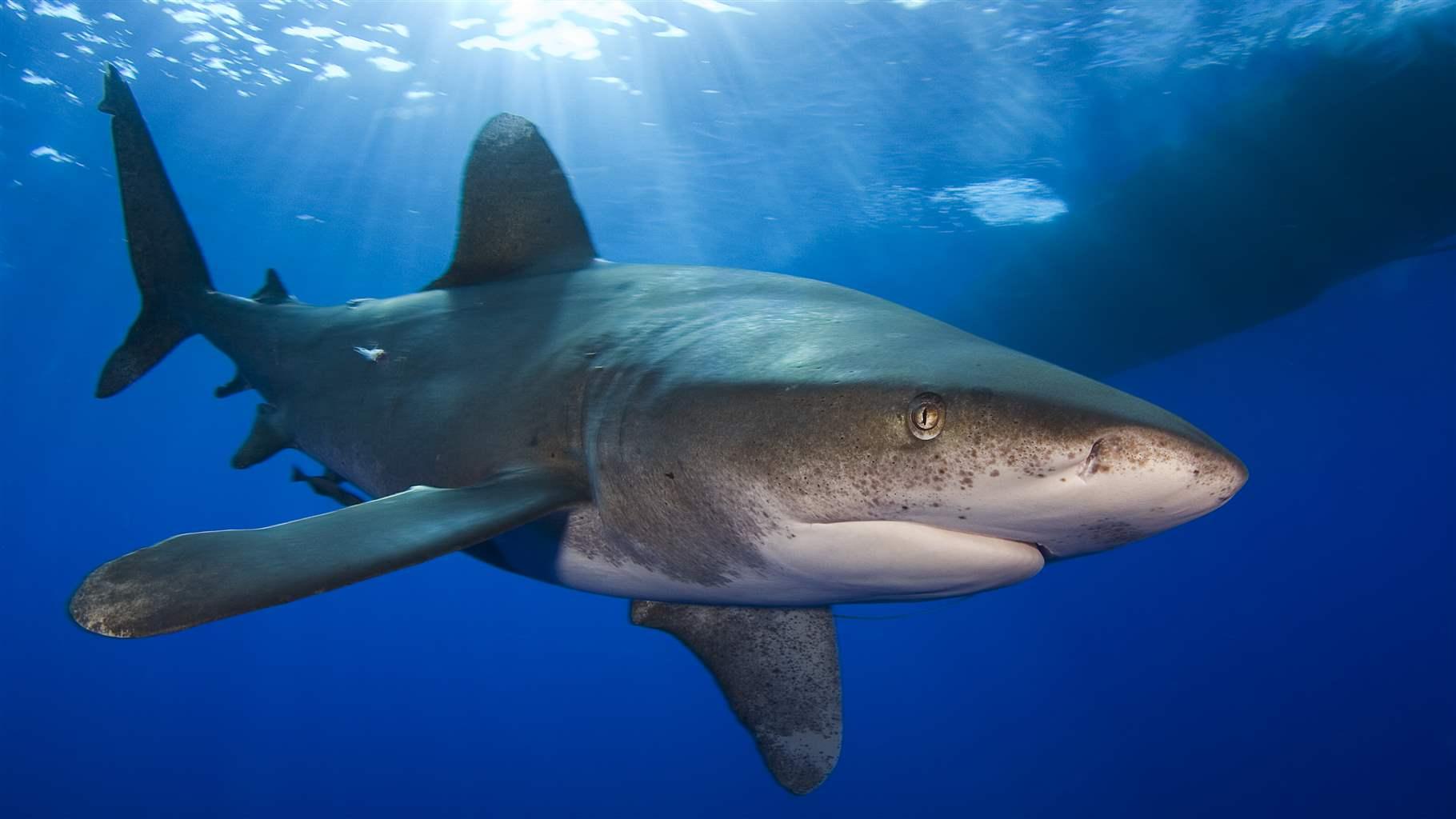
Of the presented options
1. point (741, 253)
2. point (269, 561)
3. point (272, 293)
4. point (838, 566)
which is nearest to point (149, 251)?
point (272, 293)

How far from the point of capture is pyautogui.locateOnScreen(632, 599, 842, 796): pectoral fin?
3824 mm

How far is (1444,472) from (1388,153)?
56.8 metres

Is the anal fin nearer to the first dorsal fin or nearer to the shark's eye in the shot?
the first dorsal fin

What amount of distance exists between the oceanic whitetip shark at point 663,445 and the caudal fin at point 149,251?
0.7 inches

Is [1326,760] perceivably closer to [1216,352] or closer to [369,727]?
[1216,352]

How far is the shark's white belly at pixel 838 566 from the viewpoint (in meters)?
1.94

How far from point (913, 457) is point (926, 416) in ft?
0.34

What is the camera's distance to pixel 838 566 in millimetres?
2195

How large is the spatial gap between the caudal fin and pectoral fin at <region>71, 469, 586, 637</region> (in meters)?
3.41

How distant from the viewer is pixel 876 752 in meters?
42.6

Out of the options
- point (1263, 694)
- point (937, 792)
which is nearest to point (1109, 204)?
point (937, 792)

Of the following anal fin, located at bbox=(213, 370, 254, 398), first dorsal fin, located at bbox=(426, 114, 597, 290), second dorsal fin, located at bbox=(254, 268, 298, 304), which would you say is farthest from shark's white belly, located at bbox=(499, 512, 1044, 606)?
anal fin, located at bbox=(213, 370, 254, 398)

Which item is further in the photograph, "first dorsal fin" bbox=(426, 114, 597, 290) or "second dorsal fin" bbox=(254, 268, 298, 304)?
"second dorsal fin" bbox=(254, 268, 298, 304)

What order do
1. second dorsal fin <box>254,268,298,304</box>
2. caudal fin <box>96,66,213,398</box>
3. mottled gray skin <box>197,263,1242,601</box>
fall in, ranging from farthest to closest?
1. second dorsal fin <box>254,268,298,304</box>
2. caudal fin <box>96,66,213,398</box>
3. mottled gray skin <box>197,263,1242,601</box>
